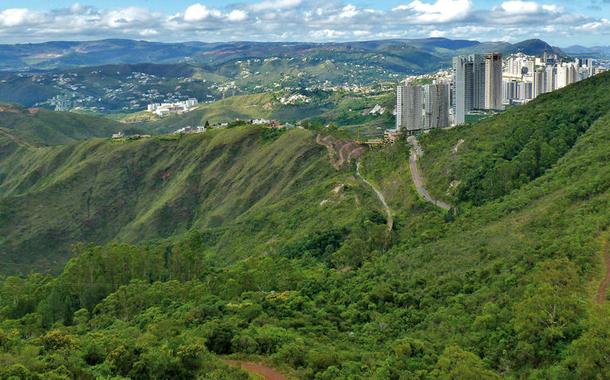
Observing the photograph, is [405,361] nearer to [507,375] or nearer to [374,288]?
[507,375]

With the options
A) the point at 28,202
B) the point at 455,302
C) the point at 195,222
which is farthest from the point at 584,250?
the point at 28,202

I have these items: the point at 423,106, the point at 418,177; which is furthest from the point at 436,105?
the point at 418,177

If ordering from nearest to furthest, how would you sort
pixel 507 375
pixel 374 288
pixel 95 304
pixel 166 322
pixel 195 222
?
1. pixel 507 375
2. pixel 166 322
3. pixel 374 288
4. pixel 95 304
5. pixel 195 222

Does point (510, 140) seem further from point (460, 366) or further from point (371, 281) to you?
point (460, 366)

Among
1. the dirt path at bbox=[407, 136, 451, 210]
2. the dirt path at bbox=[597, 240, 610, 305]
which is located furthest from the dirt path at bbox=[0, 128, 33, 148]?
the dirt path at bbox=[597, 240, 610, 305]

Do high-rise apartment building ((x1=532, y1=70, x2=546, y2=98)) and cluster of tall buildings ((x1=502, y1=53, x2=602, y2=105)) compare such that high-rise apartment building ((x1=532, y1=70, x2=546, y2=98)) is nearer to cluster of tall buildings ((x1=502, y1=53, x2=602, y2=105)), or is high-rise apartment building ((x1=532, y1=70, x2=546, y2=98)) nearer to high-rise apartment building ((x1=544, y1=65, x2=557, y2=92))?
cluster of tall buildings ((x1=502, y1=53, x2=602, y2=105))

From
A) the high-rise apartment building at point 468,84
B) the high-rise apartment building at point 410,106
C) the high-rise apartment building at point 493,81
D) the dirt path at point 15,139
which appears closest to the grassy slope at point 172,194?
the dirt path at point 15,139

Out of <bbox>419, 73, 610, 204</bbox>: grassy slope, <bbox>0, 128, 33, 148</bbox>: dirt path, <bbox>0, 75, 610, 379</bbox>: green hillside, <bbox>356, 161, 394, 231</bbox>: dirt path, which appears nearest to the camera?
<bbox>0, 75, 610, 379</bbox>: green hillside
